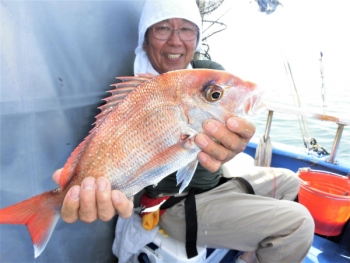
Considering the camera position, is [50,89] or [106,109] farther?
[50,89]

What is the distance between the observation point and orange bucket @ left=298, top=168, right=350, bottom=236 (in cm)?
239

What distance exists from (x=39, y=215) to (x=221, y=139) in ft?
2.85

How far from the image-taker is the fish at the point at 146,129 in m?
1.09

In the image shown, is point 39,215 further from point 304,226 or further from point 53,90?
point 304,226

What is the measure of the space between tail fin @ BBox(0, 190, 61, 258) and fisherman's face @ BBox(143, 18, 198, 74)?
1335mm

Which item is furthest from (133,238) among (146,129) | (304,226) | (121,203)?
(304,226)

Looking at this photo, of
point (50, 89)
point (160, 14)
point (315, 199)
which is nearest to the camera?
point (50, 89)

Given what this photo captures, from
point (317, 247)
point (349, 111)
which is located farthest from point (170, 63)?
point (349, 111)

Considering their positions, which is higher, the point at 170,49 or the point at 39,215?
the point at 170,49

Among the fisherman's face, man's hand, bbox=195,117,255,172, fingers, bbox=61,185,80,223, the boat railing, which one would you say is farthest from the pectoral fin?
the boat railing

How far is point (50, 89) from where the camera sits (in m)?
1.45

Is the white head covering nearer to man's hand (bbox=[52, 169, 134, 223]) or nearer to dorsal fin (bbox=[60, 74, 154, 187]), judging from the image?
dorsal fin (bbox=[60, 74, 154, 187])

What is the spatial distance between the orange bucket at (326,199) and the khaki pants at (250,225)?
827mm

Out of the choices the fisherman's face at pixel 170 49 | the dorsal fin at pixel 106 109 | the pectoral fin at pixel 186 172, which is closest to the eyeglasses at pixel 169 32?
the fisherman's face at pixel 170 49
